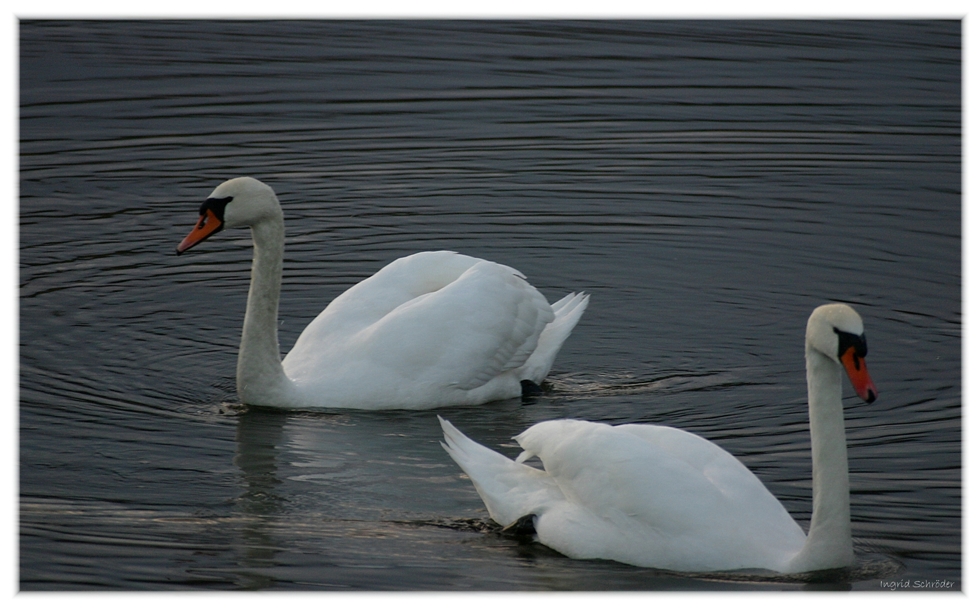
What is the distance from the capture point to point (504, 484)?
7035 millimetres

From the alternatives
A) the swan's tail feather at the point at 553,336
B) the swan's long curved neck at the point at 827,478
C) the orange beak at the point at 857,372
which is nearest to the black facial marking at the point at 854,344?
the orange beak at the point at 857,372

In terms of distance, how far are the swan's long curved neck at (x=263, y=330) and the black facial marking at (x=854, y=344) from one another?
13.0ft

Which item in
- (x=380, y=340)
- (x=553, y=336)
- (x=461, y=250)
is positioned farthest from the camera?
(x=461, y=250)

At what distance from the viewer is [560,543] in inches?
261

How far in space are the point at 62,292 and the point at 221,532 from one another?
449cm

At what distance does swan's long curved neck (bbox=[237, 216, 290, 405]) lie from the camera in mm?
8922

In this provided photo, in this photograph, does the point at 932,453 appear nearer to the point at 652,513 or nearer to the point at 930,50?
the point at 652,513

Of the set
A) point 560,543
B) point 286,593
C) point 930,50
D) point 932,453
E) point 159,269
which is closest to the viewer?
point 286,593

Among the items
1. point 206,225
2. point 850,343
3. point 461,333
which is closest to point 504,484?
point 850,343

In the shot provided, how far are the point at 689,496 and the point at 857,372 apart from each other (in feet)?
3.03

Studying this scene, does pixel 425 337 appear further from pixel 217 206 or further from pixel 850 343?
pixel 850 343

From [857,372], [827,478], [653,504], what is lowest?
[653,504]

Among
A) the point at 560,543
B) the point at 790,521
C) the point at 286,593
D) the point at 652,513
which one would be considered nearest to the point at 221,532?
the point at 286,593

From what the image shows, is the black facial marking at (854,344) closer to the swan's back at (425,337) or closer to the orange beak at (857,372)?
the orange beak at (857,372)
